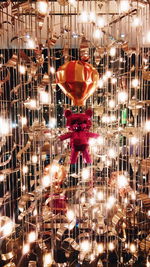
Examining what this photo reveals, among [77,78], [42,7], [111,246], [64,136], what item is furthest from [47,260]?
[42,7]

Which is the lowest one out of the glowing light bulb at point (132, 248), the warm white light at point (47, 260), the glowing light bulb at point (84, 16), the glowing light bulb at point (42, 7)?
the glowing light bulb at point (132, 248)

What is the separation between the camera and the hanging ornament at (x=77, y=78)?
1.52 meters

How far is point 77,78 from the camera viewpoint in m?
1.51

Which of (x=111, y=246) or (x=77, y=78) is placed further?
(x=111, y=246)

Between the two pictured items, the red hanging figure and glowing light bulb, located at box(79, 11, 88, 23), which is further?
glowing light bulb, located at box(79, 11, 88, 23)

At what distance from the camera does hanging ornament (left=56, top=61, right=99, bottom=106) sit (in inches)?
→ 59.7

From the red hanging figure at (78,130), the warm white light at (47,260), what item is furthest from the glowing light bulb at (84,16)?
the warm white light at (47,260)

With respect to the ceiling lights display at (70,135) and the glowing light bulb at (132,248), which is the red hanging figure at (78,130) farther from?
the glowing light bulb at (132,248)

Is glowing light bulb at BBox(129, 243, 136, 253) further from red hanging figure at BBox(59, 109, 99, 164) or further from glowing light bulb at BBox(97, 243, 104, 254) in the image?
red hanging figure at BBox(59, 109, 99, 164)

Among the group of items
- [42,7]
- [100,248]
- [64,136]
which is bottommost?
[100,248]

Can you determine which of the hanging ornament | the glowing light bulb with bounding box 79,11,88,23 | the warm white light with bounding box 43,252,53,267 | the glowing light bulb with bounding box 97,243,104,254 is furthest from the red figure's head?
the glowing light bulb with bounding box 97,243,104,254

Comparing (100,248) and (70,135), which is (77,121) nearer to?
(70,135)

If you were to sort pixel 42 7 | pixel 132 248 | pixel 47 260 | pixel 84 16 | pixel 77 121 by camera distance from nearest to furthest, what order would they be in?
pixel 42 7
pixel 77 121
pixel 84 16
pixel 47 260
pixel 132 248

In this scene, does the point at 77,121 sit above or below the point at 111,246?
above
